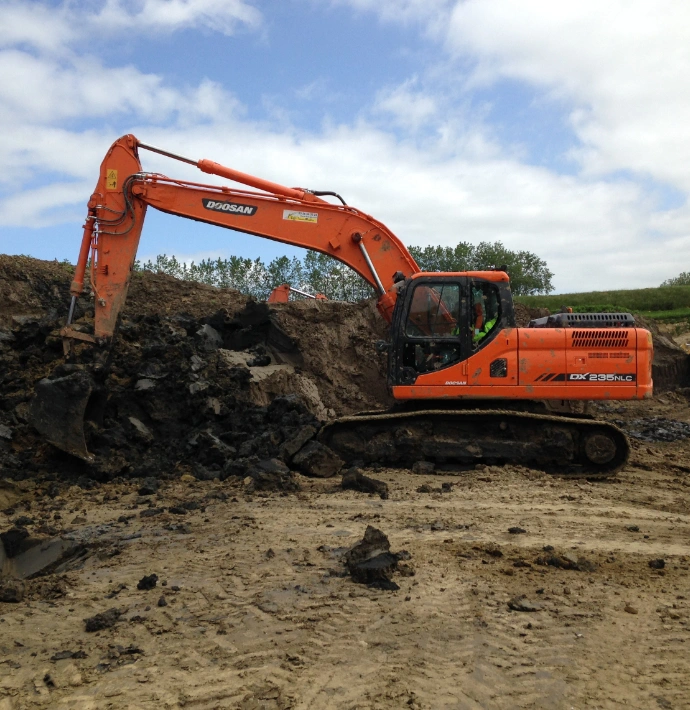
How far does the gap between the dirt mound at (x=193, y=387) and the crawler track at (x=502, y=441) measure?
1.22 m

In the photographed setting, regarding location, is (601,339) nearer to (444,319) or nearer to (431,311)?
(444,319)

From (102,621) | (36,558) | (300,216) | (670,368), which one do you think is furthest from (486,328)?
(670,368)

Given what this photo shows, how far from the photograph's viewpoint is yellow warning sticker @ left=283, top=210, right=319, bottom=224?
9.51 m

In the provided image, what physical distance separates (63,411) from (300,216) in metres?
3.95

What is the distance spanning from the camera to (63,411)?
317 inches

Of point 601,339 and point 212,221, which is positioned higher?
point 212,221

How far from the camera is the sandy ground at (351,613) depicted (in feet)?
11.1

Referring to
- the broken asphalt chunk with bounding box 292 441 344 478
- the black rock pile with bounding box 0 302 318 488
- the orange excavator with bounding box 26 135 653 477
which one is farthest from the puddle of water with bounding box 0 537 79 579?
the broken asphalt chunk with bounding box 292 441 344 478

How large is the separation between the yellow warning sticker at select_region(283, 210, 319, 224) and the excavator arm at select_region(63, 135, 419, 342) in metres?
0.01

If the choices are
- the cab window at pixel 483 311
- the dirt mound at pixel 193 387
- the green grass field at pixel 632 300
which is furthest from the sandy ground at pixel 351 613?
the green grass field at pixel 632 300

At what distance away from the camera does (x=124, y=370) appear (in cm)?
943

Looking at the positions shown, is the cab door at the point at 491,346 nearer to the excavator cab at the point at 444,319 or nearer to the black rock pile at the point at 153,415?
the excavator cab at the point at 444,319

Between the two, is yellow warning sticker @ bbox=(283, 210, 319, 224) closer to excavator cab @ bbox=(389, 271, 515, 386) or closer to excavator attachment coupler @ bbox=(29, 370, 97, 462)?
excavator cab @ bbox=(389, 271, 515, 386)

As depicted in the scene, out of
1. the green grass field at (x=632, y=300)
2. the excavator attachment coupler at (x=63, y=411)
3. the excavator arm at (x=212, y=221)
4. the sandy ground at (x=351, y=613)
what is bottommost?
the sandy ground at (x=351, y=613)
